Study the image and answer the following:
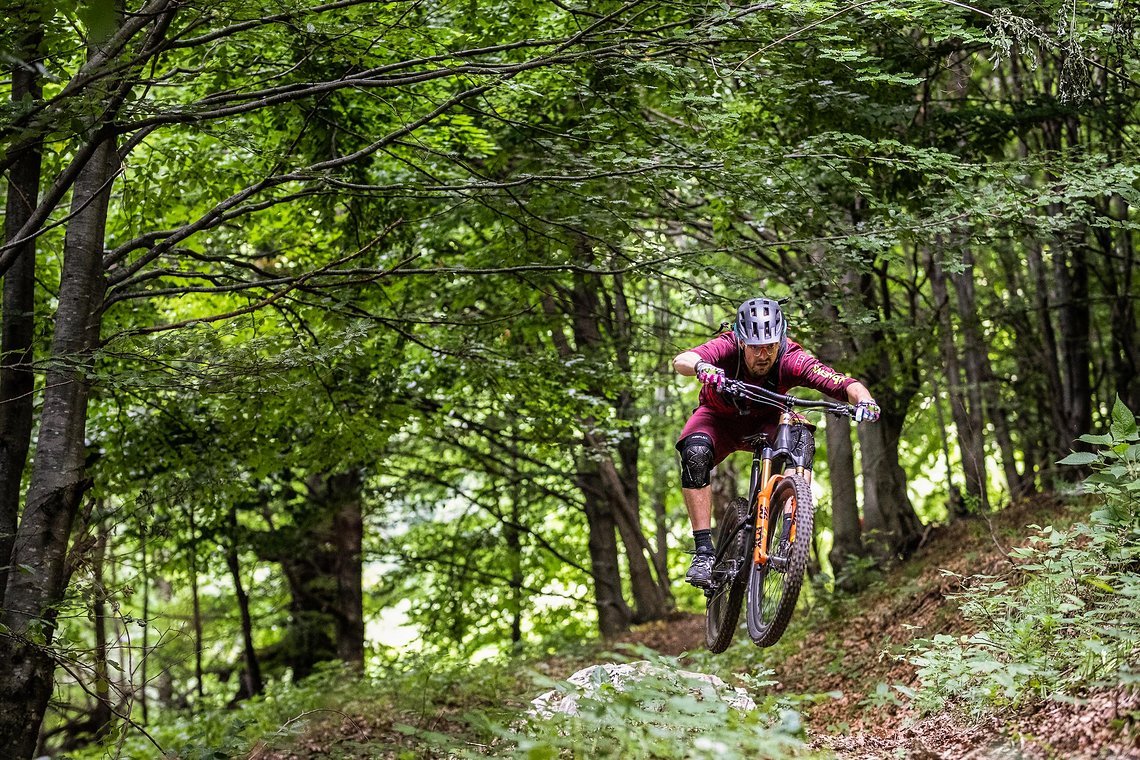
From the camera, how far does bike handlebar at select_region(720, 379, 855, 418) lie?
21.5 feet

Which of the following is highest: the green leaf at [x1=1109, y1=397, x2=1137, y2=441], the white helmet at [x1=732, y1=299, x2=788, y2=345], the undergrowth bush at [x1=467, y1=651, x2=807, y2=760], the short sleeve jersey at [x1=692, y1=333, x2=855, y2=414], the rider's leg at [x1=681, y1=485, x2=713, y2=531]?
the white helmet at [x1=732, y1=299, x2=788, y2=345]

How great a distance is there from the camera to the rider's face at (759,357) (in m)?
6.86

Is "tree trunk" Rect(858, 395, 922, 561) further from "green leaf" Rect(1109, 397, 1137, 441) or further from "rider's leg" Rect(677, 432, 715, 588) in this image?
"green leaf" Rect(1109, 397, 1137, 441)

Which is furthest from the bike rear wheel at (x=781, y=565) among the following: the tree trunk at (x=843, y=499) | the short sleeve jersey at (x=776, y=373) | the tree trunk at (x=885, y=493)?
the tree trunk at (x=885, y=493)

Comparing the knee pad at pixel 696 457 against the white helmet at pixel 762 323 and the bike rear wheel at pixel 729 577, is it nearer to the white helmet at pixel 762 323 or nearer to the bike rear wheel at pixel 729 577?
the bike rear wheel at pixel 729 577

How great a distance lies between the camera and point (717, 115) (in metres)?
8.34

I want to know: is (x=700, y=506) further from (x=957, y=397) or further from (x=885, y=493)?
(x=957, y=397)

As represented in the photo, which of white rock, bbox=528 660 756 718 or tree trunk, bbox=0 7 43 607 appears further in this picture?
tree trunk, bbox=0 7 43 607

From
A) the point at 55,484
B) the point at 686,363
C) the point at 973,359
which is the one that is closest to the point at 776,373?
the point at 686,363

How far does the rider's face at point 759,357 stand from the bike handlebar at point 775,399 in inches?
5.2

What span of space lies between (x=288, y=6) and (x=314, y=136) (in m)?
2.81

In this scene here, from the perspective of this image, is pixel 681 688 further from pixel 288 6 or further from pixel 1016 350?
pixel 1016 350

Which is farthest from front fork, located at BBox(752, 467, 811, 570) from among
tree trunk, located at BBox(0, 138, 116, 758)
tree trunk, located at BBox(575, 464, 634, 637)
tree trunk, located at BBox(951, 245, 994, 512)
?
tree trunk, located at BBox(575, 464, 634, 637)

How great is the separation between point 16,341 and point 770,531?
6236 millimetres
